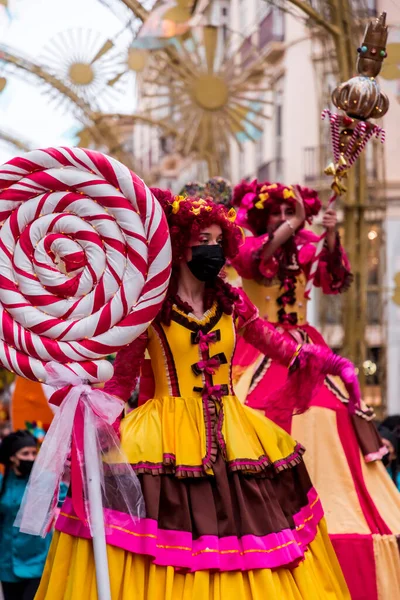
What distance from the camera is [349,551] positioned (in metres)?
5.65

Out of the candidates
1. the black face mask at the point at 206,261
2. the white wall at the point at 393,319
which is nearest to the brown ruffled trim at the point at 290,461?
the black face mask at the point at 206,261

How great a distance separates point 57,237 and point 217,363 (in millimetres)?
937

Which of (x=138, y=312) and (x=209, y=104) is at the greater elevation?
(x=209, y=104)

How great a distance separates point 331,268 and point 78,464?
2721 millimetres

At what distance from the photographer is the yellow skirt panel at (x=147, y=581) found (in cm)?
419

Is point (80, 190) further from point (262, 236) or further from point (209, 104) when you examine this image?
point (209, 104)

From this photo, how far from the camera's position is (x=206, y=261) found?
183 inches

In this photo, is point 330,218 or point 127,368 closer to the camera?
point 127,368

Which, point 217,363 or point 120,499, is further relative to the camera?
point 217,363

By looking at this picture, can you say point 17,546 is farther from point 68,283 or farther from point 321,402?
point 68,283

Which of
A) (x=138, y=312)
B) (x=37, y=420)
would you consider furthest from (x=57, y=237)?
(x=37, y=420)

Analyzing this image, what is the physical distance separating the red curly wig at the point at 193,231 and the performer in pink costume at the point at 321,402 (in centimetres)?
79

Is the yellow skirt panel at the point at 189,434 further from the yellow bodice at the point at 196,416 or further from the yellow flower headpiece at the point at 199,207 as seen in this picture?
the yellow flower headpiece at the point at 199,207

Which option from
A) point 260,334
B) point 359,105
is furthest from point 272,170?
point 260,334
